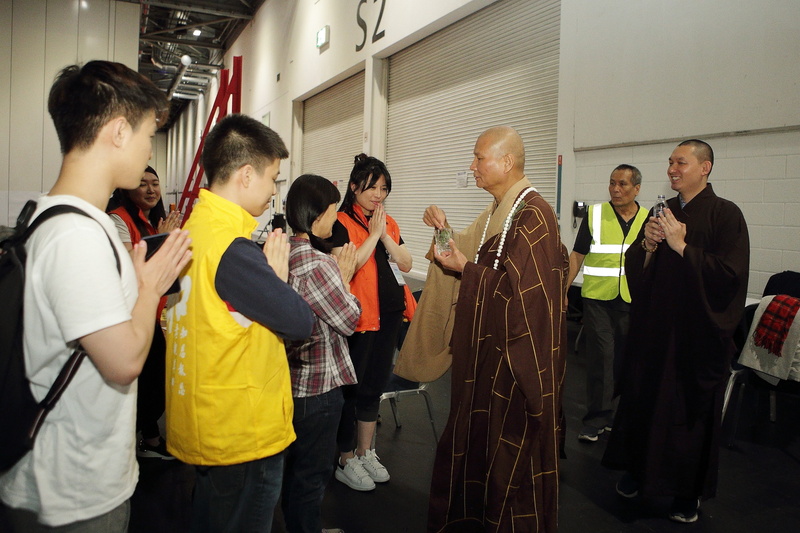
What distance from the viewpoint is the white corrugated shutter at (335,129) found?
26.6 feet

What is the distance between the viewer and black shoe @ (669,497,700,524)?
2.47 meters

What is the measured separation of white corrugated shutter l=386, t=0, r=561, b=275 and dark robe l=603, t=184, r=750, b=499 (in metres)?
2.12

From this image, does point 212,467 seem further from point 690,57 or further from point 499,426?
point 690,57

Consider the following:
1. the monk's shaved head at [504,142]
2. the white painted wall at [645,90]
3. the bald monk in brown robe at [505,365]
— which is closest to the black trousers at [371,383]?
the bald monk in brown robe at [505,365]

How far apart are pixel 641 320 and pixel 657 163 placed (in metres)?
1.55

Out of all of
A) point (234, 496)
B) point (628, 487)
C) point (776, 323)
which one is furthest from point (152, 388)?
point (776, 323)

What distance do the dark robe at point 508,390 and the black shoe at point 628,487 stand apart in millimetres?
933

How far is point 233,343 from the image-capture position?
132cm

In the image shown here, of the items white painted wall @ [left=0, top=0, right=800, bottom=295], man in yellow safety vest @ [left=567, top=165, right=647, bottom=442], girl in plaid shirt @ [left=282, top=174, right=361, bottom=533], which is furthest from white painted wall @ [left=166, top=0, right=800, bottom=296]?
girl in plaid shirt @ [left=282, top=174, right=361, bottom=533]

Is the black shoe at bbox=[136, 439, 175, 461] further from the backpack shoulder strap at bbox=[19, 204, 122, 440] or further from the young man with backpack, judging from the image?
the backpack shoulder strap at bbox=[19, 204, 122, 440]

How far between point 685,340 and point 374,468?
1611 millimetres

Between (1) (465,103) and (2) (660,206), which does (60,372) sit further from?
(1) (465,103)

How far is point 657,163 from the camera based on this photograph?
3764mm

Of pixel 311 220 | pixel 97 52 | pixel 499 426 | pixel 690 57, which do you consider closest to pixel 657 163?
pixel 690 57
